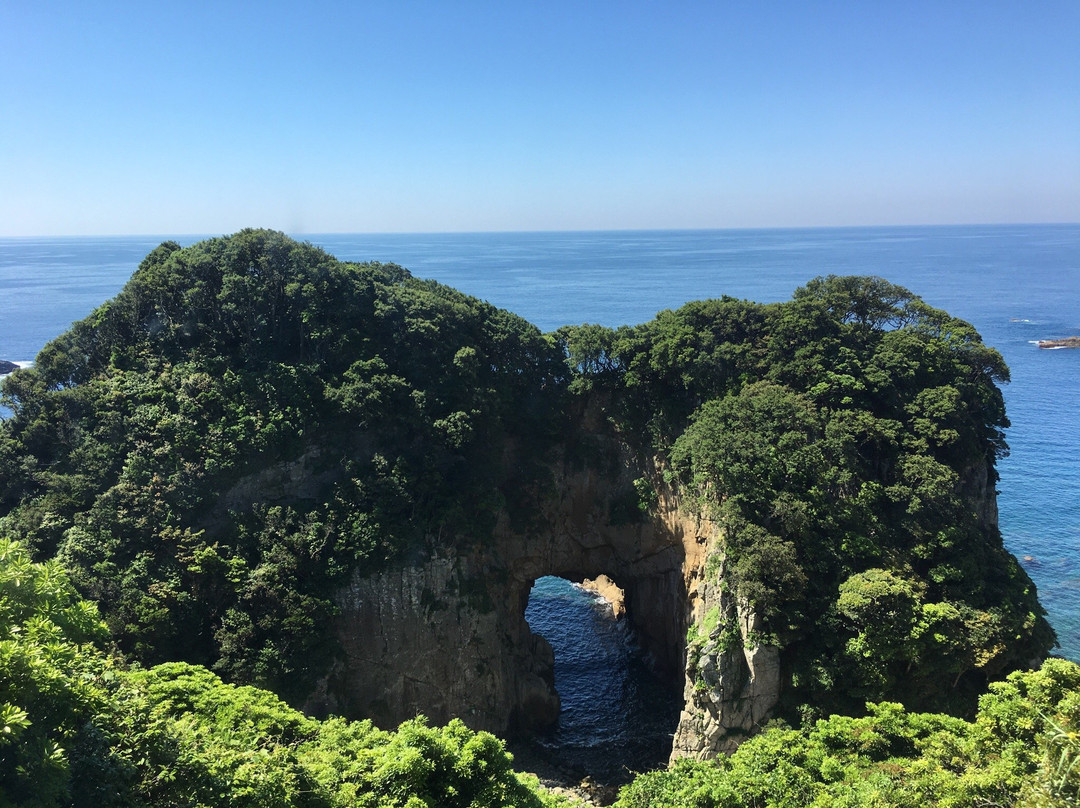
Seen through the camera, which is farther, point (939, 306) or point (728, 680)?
point (939, 306)

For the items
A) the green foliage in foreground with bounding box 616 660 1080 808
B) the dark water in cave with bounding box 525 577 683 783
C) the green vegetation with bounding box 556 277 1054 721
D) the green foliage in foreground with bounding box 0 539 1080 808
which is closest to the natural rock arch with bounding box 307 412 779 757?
the dark water in cave with bounding box 525 577 683 783

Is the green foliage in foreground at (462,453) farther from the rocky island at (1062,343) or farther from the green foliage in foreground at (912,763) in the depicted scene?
the rocky island at (1062,343)

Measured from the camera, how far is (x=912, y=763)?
59.6 ft

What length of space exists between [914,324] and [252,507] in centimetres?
3836

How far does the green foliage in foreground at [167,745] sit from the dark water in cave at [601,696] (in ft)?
48.2

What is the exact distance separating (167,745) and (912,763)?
64.3 ft

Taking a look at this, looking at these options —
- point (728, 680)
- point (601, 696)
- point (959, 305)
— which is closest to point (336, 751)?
point (728, 680)

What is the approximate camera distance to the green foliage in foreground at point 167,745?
11711 mm

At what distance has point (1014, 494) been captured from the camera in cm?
5597

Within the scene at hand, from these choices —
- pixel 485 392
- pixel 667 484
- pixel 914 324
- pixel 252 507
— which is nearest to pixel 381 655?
pixel 252 507

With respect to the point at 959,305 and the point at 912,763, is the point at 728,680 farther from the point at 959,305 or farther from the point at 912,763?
the point at 959,305

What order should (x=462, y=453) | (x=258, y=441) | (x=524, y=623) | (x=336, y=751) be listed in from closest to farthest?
(x=336, y=751), (x=258, y=441), (x=462, y=453), (x=524, y=623)

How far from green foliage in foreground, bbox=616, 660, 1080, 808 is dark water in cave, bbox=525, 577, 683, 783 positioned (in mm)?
13817

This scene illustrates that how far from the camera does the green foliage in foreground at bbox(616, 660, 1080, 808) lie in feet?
48.3
